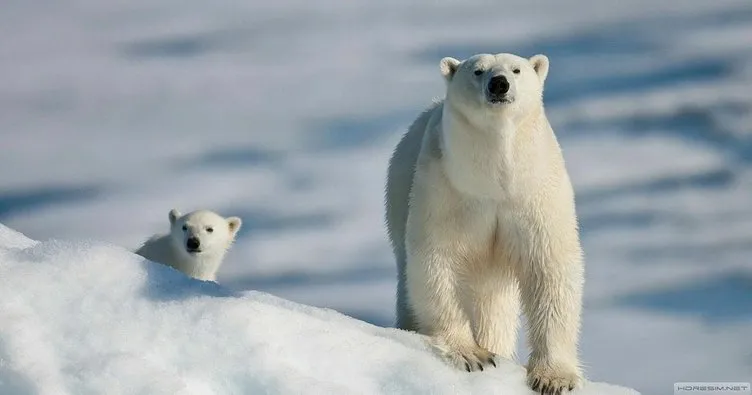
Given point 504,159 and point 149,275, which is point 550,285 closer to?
point 504,159

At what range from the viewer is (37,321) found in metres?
4.60

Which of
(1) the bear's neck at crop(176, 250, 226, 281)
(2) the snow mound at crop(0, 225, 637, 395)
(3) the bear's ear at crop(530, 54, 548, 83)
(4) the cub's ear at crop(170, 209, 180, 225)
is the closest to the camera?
(2) the snow mound at crop(0, 225, 637, 395)

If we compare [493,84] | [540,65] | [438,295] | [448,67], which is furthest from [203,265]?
[493,84]

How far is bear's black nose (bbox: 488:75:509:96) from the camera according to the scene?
5578 mm

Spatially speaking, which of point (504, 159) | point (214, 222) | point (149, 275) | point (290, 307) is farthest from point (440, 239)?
point (214, 222)

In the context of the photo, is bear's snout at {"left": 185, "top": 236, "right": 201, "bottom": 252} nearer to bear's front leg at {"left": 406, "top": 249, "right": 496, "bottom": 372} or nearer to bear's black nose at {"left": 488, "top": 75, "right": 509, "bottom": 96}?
bear's front leg at {"left": 406, "top": 249, "right": 496, "bottom": 372}

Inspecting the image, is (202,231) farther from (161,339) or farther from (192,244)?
(161,339)

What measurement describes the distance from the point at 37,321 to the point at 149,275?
0.56 m

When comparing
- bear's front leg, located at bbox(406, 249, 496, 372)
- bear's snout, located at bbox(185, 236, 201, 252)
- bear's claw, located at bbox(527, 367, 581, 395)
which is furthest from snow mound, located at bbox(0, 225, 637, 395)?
bear's snout, located at bbox(185, 236, 201, 252)

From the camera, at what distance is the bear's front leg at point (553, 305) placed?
599cm

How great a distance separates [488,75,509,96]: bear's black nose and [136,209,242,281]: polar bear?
208 inches

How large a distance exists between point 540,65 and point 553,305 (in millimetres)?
1283

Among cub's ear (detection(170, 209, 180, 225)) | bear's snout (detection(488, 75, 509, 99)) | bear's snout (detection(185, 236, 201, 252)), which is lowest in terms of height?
bear's snout (detection(185, 236, 201, 252))

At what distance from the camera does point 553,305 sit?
6.04m
